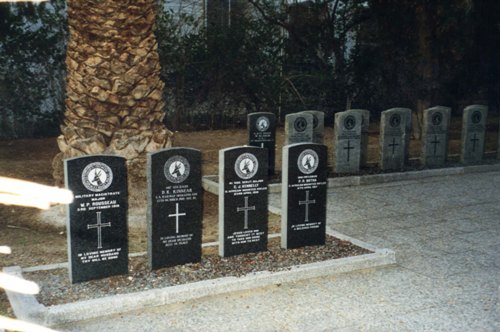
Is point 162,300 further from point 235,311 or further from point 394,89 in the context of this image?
point 394,89

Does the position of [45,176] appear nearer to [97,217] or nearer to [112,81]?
[112,81]

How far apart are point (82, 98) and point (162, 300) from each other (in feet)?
12.7

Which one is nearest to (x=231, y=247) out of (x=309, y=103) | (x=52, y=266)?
(x=52, y=266)

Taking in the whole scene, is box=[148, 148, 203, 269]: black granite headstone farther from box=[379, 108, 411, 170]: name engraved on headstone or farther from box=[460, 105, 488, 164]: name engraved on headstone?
box=[460, 105, 488, 164]: name engraved on headstone

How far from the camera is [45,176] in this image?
11469 mm

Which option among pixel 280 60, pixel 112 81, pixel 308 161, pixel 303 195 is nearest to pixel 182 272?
pixel 303 195

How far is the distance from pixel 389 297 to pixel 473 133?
27.2 feet

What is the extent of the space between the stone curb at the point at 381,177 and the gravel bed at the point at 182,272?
353cm

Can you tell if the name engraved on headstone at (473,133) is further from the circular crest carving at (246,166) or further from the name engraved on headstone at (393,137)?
the circular crest carving at (246,166)

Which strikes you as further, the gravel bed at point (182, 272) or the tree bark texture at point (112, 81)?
the tree bark texture at point (112, 81)

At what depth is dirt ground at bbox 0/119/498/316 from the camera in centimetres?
715

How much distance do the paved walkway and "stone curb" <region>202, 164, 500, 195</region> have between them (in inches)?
95.2

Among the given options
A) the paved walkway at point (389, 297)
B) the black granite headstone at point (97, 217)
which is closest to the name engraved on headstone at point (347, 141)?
the paved walkway at point (389, 297)

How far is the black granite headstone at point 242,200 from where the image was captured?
256 inches
